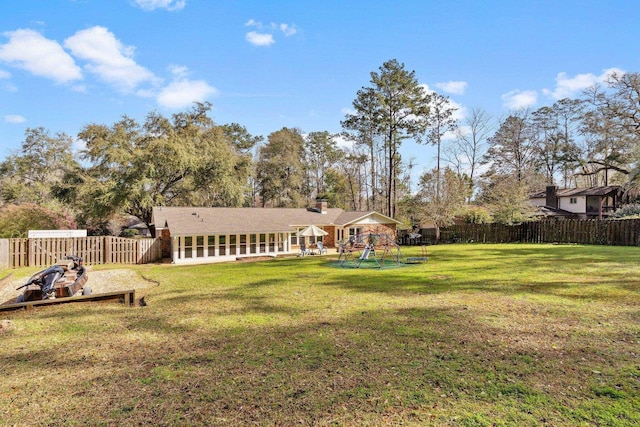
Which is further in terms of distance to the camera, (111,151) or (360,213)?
(360,213)

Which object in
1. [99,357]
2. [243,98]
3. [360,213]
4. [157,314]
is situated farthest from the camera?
[360,213]

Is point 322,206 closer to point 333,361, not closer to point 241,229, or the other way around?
point 241,229

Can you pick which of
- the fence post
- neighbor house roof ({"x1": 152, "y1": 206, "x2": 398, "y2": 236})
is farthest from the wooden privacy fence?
neighbor house roof ({"x1": 152, "y1": 206, "x2": 398, "y2": 236})

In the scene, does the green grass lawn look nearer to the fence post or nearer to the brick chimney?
the fence post

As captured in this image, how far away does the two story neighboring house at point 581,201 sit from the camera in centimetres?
3600

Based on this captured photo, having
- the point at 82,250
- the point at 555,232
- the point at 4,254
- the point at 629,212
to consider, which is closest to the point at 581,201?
the point at 629,212

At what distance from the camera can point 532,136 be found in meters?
41.3

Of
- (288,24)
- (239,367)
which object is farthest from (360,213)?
(239,367)

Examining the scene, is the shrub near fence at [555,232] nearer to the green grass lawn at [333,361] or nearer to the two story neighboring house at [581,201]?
the two story neighboring house at [581,201]

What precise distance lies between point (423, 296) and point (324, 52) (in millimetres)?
15488

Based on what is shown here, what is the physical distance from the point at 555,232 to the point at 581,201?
1608cm

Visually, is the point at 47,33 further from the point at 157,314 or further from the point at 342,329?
the point at 342,329

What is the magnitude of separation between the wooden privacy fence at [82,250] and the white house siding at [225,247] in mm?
1918

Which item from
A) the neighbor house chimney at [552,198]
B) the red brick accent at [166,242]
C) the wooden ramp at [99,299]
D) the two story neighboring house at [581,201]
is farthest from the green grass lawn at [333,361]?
the neighbor house chimney at [552,198]
